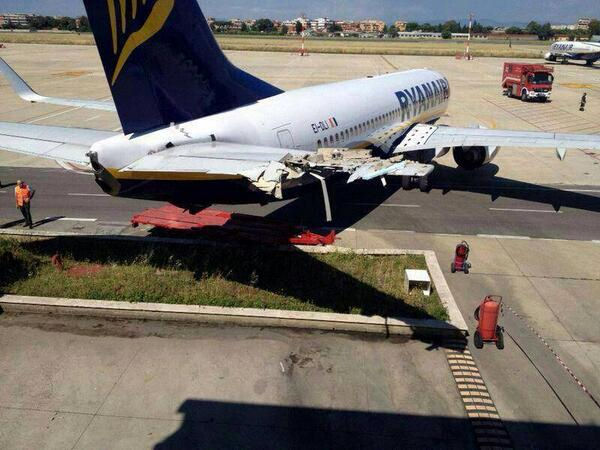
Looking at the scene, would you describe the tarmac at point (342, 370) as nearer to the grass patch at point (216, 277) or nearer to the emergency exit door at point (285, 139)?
the grass patch at point (216, 277)

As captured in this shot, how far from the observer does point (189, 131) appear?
49.1 feet

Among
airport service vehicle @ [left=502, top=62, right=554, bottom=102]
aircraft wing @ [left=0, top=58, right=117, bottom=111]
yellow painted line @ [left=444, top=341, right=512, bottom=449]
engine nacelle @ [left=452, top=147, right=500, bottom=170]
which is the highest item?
aircraft wing @ [left=0, top=58, right=117, bottom=111]

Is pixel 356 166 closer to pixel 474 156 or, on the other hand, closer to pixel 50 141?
pixel 50 141

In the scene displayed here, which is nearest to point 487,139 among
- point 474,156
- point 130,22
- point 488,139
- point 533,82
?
point 488,139

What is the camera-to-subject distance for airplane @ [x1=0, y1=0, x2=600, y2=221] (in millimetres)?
10414

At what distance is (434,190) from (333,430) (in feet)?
62.8

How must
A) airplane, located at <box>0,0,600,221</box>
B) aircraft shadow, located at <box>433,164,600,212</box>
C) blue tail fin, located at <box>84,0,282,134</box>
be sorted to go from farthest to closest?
aircraft shadow, located at <box>433,164,600,212</box> < blue tail fin, located at <box>84,0,282,134</box> < airplane, located at <box>0,0,600,221</box>

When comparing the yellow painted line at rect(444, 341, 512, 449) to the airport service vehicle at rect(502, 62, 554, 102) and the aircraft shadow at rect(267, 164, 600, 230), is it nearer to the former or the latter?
the aircraft shadow at rect(267, 164, 600, 230)

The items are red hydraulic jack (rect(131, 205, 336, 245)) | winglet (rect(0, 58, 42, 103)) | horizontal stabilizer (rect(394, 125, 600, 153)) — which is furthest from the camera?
horizontal stabilizer (rect(394, 125, 600, 153))

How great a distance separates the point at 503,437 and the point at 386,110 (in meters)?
19.4

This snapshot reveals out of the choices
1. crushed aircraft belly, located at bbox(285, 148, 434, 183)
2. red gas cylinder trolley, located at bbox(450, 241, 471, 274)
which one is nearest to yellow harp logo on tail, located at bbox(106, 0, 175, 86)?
crushed aircraft belly, located at bbox(285, 148, 434, 183)

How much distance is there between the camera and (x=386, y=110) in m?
26.1

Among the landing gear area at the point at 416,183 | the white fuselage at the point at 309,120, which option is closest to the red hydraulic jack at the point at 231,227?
the white fuselage at the point at 309,120

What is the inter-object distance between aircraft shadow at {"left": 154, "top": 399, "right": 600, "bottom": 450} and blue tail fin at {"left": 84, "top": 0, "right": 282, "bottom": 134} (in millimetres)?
8896
